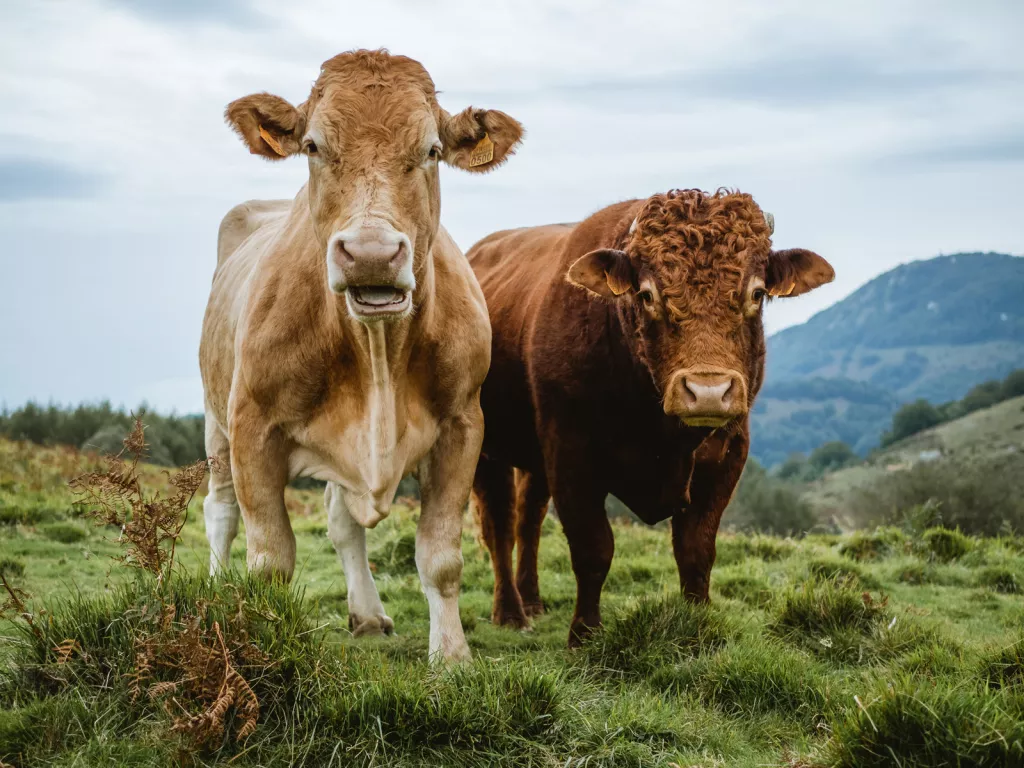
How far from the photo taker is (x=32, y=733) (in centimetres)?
387

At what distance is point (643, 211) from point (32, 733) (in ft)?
12.5

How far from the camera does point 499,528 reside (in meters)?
7.55

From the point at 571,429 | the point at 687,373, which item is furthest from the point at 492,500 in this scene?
the point at 687,373

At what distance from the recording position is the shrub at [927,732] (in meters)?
3.30

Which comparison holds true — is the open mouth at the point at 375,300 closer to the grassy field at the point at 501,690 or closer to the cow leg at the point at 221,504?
the grassy field at the point at 501,690

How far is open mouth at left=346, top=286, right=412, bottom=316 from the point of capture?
4.42 m

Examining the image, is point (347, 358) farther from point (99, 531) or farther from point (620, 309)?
point (99, 531)

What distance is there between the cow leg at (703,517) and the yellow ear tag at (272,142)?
2.87m

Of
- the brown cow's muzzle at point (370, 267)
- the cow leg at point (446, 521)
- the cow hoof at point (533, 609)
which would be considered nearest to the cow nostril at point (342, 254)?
the brown cow's muzzle at point (370, 267)

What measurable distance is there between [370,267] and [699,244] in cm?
182

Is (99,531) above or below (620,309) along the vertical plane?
below

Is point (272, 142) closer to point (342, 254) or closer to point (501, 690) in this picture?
point (342, 254)

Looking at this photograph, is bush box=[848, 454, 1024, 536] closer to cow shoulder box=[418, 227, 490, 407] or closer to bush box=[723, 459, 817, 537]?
bush box=[723, 459, 817, 537]

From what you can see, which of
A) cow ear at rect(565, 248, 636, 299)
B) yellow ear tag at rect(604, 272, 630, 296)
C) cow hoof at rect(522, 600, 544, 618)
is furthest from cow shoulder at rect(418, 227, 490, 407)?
cow hoof at rect(522, 600, 544, 618)
